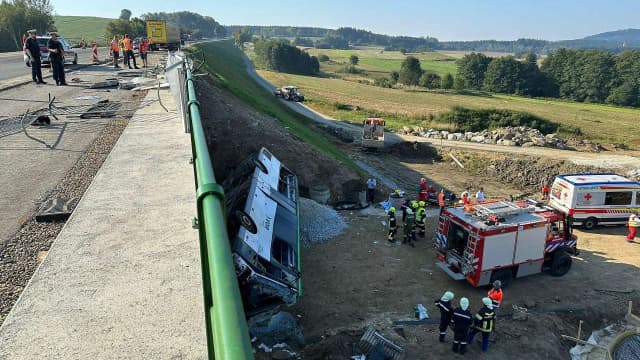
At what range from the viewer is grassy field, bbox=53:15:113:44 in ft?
347

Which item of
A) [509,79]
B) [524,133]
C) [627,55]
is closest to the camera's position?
[524,133]

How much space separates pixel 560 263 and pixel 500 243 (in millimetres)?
3373

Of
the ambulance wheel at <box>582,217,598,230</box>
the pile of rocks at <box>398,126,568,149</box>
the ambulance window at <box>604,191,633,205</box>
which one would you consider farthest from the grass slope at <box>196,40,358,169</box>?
the ambulance window at <box>604,191,633,205</box>

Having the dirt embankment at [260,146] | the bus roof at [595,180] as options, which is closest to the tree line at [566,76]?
the bus roof at [595,180]

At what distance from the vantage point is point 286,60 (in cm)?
10438

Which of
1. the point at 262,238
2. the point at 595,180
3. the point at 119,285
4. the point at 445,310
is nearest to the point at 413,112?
the point at 595,180

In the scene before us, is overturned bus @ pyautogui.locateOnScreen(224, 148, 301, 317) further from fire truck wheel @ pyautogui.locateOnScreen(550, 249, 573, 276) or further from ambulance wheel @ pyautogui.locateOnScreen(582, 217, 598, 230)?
ambulance wheel @ pyautogui.locateOnScreen(582, 217, 598, 230)

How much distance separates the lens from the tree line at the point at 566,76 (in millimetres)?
81375

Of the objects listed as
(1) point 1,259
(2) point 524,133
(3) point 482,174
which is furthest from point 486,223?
(2) point 524,133

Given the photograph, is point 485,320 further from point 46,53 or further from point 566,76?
point 566,76

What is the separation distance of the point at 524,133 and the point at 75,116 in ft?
123

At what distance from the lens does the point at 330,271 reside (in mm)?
15281

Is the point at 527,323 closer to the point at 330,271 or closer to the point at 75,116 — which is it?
the point at 330,271

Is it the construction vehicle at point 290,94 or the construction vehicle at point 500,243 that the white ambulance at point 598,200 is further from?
the construction vehicle at point 290,94
